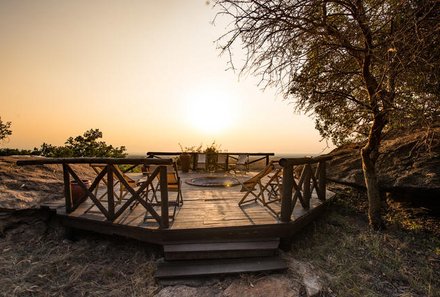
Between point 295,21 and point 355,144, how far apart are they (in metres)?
5.44

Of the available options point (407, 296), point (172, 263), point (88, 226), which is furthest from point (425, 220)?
point (88, 226)

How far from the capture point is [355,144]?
26.0 feet

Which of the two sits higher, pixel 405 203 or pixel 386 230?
pixel 405 203

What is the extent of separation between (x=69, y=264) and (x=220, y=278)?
8.34 ft

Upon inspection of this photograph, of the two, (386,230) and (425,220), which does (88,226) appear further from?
(425,220)

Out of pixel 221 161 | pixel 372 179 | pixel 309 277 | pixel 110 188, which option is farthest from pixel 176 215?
pixel 221 161

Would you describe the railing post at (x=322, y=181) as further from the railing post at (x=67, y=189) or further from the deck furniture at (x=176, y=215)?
the railing post at (x=67, y=189)

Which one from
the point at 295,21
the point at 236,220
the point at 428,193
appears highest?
the point at 295,21

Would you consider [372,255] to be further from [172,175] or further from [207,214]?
[172,175]

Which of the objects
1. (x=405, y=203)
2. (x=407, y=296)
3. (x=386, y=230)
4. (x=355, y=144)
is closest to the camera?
(x=407, y=296)

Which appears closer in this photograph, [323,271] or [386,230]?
[323,271]

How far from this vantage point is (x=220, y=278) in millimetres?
3652

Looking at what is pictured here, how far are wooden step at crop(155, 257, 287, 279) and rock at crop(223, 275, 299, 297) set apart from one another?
16 centimetres

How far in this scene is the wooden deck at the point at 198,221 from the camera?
4.01m
